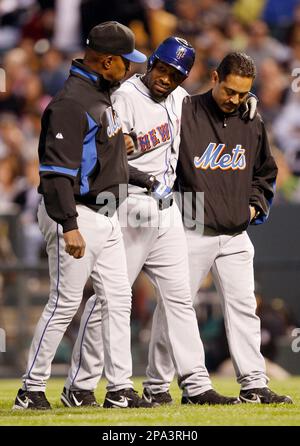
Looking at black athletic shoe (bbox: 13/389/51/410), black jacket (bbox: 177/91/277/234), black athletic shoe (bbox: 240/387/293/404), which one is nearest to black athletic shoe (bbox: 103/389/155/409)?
black athletic shoe (bbox: 13/389/51/410)

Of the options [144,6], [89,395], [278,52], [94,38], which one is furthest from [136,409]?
[144,6]

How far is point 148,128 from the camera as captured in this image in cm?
596

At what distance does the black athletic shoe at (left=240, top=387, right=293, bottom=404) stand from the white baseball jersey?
1.24m

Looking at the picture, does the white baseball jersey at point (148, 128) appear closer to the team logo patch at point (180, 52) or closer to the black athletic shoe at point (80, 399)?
the team logo patch at point (180, 52)

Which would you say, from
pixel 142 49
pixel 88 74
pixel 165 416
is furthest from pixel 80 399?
pixel 142 49

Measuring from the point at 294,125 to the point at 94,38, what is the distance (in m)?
7.64

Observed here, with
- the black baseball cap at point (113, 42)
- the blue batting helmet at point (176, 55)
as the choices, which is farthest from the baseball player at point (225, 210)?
the black baseball cap at point (113, 42)

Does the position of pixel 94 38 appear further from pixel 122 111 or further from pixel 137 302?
pixel 137 302

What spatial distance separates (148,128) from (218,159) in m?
0.46

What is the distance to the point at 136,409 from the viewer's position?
5621 mm

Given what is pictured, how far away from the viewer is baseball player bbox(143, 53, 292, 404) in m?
6.12

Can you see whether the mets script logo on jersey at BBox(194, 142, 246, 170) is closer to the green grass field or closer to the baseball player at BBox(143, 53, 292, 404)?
the baseball player at BBox(143, 53, 292, 404)

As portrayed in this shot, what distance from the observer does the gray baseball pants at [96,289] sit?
556 cm

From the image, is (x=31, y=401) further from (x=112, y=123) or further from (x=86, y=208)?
(x=112, y=123)
